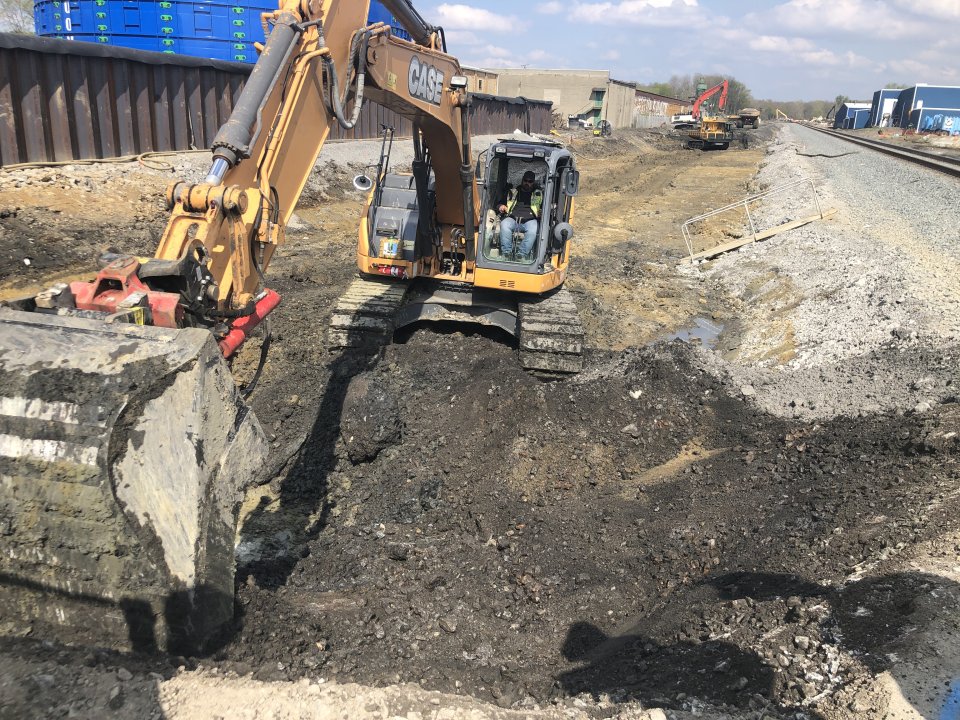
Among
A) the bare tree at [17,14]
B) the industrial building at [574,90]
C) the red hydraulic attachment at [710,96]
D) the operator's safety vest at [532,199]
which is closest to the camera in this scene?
the operator's safety vest at [532,199]

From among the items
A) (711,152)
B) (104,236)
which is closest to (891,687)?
(104,236)

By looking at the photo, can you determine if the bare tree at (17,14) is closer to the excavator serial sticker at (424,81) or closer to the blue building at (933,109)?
the excavator serial sticker at (424,81)

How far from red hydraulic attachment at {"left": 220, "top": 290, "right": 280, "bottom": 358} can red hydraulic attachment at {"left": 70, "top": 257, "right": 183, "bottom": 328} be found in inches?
16.8

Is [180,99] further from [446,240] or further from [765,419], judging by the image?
[765,419]

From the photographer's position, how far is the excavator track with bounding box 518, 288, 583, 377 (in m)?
7.68

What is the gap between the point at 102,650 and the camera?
11.1ft

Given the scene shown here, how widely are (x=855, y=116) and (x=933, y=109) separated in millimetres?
25092

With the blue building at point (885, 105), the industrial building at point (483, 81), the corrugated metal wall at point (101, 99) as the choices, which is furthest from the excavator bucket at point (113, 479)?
the blue building at point (885, 105)

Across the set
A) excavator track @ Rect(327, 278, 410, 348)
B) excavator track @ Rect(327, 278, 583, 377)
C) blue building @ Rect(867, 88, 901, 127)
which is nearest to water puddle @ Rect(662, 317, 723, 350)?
excavator track @ Rect(327, 278, 583, 377)

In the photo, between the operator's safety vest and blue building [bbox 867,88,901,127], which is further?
blue building [bbox 867,88,901,127]

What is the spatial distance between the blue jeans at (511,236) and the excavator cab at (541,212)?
0.04 ft

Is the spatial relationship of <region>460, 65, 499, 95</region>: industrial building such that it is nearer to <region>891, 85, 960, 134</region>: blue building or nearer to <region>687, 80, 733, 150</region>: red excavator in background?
<region>687, 80, 733, 150</region>: red excavator in background

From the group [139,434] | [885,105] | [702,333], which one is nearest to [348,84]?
[139,434]

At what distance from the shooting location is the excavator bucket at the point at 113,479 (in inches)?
121
